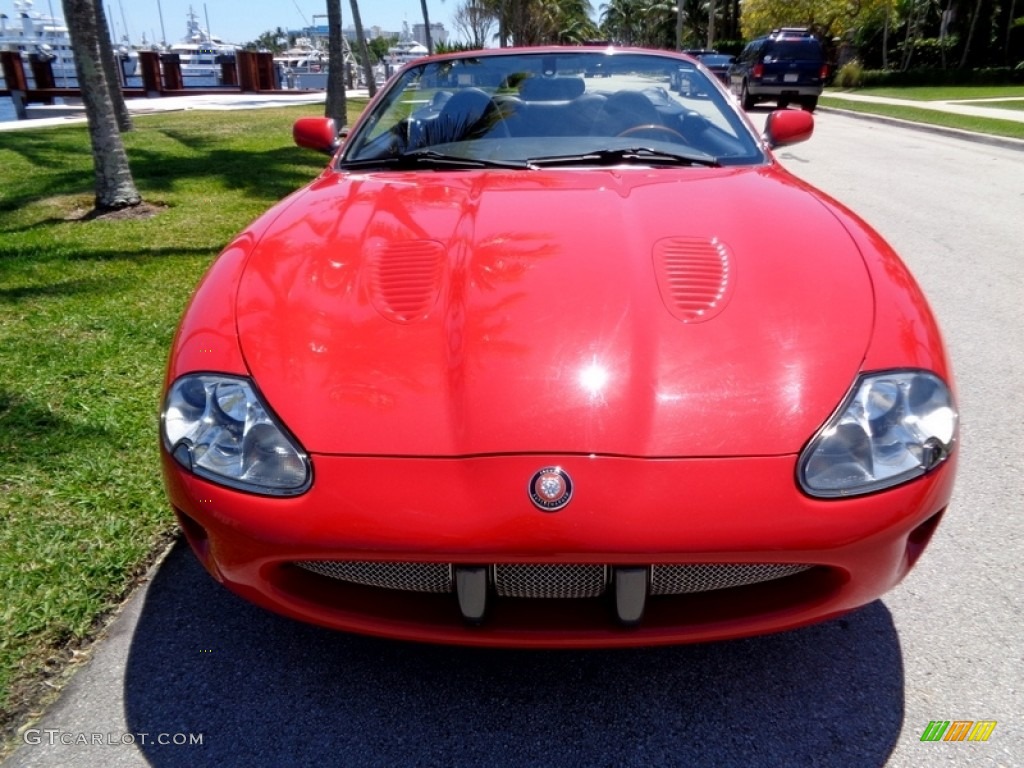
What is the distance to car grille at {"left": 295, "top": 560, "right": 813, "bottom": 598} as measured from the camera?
163cm

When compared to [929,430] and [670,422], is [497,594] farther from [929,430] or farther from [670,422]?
[929,430]

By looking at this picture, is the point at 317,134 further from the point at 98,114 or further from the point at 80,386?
the point at 98,114

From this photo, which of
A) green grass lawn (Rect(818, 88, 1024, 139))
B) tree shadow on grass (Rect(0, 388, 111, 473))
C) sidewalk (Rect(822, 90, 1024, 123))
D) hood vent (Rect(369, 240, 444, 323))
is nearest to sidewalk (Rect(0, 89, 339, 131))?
green grass lawn (Rect(818, 88, 1024, 139))

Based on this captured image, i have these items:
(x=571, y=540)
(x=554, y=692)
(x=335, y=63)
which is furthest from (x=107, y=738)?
(x=335, y=63)

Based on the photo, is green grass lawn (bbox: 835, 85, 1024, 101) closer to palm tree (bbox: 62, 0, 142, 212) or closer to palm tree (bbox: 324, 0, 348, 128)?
palm tree (bbox: 324, 0, 348, 128)

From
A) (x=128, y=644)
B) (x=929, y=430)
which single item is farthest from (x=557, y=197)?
(x=128, y=644)

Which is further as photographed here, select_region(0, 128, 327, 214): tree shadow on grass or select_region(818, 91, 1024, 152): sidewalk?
select_region(818, 91, 1024, 152): sidewalk

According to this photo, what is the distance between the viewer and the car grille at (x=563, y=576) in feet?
5.34

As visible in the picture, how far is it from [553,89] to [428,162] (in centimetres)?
62

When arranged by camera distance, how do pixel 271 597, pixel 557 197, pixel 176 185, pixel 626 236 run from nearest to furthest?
pixel 271 597
pixel 626 236
pixel 557 197
pixel 176 185

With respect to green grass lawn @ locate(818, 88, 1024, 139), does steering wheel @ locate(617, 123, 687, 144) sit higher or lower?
higher

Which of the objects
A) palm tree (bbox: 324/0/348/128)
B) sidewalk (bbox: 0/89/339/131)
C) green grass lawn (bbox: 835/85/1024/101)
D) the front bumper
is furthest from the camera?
green grass lawn (bbox: 835/85/1024/101)

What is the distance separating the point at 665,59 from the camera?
11.4 ft

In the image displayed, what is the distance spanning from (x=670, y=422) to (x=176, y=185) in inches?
307
